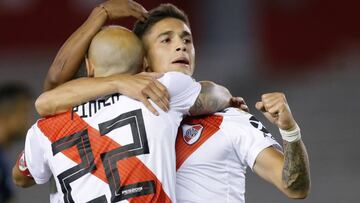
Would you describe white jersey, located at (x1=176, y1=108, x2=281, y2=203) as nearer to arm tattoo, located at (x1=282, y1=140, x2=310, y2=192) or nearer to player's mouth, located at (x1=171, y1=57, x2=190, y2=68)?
arm tattoo, located at (x1=282, y1=140, x2=310, y2=192)

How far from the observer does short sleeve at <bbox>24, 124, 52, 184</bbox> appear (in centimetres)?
255

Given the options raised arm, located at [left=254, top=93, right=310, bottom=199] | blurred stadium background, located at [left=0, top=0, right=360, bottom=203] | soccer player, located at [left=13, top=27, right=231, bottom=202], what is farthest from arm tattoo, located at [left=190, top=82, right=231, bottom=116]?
blurred stadium background, located at [left=0, top=0, right=360, bottom=203]

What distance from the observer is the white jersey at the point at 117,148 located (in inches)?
94.3

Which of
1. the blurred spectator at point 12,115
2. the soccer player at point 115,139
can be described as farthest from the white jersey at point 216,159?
the blurred spectator at point 12,115

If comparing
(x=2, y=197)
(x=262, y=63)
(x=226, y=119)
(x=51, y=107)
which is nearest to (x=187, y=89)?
(x=226, y=119)

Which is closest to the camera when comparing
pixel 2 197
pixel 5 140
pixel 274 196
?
pixel 2 197

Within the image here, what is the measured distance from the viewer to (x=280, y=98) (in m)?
2.31

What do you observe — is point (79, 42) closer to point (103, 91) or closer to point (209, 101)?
point (103, 91)

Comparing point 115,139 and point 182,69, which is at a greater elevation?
point 182,69

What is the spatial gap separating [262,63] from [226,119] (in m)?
3.43

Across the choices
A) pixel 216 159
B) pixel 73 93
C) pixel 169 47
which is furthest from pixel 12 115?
pixel 216 159

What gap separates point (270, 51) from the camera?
6.07 m

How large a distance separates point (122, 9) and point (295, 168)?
89 centimetres

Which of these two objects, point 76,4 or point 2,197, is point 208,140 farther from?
point 76,4
